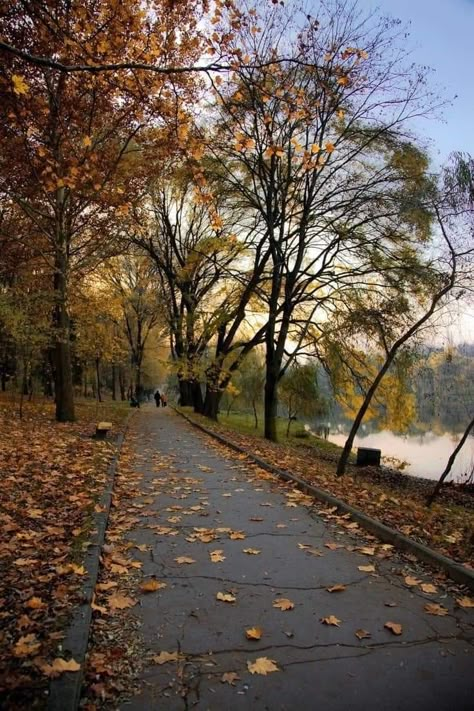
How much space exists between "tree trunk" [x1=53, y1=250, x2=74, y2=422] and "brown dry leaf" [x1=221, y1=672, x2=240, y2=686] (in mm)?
12681

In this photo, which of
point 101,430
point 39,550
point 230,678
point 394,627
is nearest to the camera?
point 230,678

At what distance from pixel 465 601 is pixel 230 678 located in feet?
7.73

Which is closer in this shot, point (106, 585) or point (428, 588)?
point (106, 585)

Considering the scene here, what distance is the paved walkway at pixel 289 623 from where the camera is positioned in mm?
2975

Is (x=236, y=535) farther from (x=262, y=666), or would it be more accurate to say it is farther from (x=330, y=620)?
(x=262, y=666)

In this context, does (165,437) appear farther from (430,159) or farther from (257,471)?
(430,159)

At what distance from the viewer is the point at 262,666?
323 cm

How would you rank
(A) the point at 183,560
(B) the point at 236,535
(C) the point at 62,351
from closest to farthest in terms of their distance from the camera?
(A) the point at 183,560
(B) the point at 236,535
(C) the point at 62,351

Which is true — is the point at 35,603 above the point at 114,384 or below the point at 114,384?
below

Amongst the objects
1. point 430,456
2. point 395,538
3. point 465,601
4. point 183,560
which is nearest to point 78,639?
point 183,560

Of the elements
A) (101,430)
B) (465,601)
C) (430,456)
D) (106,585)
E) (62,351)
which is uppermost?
(62,351)

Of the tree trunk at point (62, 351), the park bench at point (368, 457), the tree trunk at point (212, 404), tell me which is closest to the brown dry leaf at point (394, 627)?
the tree trunk at point (62, 351)

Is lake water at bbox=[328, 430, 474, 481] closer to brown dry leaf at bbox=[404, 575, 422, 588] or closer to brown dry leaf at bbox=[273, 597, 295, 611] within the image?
brown dry leaf at bbox=[404, 575, 422, 588]

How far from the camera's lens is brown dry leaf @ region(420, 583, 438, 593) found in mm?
4488
